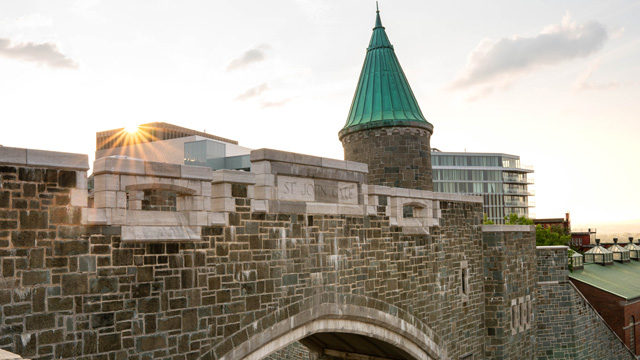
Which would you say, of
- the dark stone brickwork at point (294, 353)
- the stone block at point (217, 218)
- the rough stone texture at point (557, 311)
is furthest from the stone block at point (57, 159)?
the rough stone texture at point (557, 311)

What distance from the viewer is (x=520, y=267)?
1986 cm

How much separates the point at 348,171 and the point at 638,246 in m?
46.5

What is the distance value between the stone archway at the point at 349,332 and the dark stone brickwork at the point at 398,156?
6.22 meters

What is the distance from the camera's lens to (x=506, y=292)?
18672 millimetres

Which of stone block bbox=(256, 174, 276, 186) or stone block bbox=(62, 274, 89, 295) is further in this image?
stone block bbox=(256, 174, 276, 186)

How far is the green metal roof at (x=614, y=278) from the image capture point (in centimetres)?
3241

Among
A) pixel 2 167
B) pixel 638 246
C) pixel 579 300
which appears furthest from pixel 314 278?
pixel 638 246

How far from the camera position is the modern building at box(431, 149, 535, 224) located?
78812mm

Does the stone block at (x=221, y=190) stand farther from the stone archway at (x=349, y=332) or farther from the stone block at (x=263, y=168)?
the stone archway at (x=349, y=332)

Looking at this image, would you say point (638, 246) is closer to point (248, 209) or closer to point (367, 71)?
point (367, 71)

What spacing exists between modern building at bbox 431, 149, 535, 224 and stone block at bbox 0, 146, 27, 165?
2886 inches

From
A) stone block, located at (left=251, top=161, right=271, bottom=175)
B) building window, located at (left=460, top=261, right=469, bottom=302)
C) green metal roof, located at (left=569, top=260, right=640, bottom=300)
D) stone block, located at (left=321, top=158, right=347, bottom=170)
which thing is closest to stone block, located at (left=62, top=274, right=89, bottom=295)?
stone block, located at (left=251, top=161, right=271, bottom=175)

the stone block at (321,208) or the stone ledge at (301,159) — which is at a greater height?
the stone ledge at (301,159)

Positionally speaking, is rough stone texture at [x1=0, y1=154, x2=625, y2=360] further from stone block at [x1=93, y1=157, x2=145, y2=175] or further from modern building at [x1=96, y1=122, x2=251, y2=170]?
modern building at [x1=96, y1=122, x2=251, y2=170]
